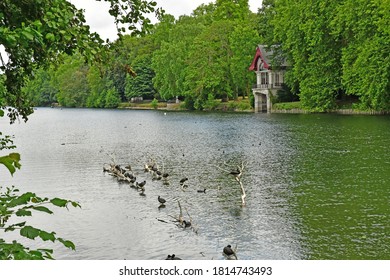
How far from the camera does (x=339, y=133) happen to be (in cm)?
3772

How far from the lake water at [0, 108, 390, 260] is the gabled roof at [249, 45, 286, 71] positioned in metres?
39.1

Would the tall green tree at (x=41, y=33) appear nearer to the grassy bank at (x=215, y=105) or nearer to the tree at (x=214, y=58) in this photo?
the grassy bank at (x=215, y=105)

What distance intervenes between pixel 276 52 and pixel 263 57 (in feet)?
6.28

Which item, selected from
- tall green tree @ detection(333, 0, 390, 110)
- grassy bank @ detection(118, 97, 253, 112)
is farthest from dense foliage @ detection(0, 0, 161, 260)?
grassy bank @ detection(118, 97, 253, 112)

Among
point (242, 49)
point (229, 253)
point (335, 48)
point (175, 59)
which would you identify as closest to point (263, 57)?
point (242, 49)

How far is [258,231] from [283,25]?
56.5 m

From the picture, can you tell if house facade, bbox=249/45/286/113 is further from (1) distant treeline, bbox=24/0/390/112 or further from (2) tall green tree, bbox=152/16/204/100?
(2) tall green tree, bbox=152/16/204/100

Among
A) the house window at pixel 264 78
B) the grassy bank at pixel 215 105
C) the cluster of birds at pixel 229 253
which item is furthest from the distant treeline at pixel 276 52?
the cluster of birds at pixel 229 253

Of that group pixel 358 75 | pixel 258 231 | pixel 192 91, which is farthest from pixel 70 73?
pixel 258 231

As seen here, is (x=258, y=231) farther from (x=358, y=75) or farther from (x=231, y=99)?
(x=231, y=99)

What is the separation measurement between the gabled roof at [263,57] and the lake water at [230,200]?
3913 cm

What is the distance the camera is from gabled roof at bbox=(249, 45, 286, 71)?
73688 mm

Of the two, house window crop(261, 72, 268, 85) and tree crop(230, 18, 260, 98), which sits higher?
tree crop(230, 18, 260, 98)

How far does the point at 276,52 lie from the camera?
73312 mm
